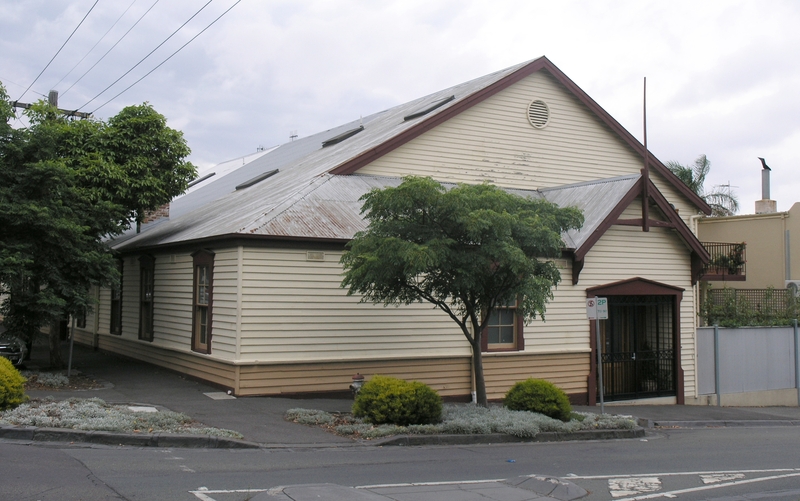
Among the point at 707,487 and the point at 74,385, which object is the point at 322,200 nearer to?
the point at 74,385

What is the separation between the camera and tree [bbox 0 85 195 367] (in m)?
15.4

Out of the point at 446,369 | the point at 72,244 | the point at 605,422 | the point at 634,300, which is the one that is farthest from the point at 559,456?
the point at 72,244

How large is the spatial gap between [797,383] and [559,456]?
15155 millimetres

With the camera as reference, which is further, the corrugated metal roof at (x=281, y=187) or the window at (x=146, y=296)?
the window at (x=146, y=296)

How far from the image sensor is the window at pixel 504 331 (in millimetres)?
17469

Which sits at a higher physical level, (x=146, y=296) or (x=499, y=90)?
(x=499, y=90)

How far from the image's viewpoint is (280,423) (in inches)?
494

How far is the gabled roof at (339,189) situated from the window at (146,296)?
1.71 ft

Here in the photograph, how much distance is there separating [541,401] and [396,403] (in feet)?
10.2

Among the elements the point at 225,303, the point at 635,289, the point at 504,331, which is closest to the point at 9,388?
the point at 225,303

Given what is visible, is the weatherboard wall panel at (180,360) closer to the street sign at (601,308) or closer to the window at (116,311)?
the window at (116,311)

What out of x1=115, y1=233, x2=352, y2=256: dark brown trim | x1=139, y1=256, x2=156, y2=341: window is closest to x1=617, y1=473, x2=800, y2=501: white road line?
x1=115, y1=233, x2=352, y2=256: dark brown trim

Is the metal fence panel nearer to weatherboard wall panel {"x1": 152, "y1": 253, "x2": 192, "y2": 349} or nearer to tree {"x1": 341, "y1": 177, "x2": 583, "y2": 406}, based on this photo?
tree {"x1": 341, "y1": 177, "x2": 583, "y2": 406}

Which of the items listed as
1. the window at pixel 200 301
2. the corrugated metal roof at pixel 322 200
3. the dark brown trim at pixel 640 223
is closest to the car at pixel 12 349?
the corrugated metal roof at pixel 322 200
